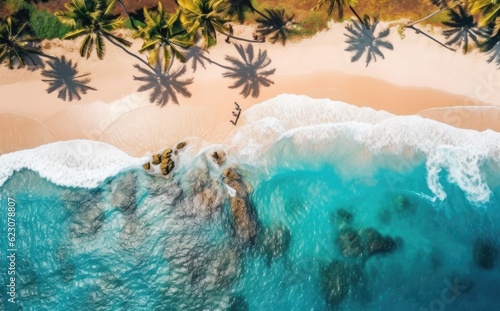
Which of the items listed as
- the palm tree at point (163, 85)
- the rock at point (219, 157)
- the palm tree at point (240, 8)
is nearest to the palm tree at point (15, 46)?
the palm tree at point (163, 85)

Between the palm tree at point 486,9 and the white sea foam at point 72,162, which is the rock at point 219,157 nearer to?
the white sea foam at point 72,162

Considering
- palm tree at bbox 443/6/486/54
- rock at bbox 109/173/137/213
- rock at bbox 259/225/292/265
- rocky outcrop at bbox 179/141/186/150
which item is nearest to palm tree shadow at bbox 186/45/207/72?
rocky outcrop at bbox 179/141/186/150

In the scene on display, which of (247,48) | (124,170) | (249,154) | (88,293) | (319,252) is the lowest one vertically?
(319,252)

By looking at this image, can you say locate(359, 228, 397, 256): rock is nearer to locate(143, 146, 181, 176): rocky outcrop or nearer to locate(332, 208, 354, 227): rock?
locate(332, 208, 354, 227): rock

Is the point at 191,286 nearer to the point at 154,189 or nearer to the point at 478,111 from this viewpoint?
the point at 154,189

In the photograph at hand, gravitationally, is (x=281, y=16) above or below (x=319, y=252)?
above

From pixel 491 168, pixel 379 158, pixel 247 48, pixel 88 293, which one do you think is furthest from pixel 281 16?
pixel 88 293

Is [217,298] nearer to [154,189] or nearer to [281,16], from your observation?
[154,189]

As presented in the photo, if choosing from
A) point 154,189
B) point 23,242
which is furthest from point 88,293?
point 154,189
